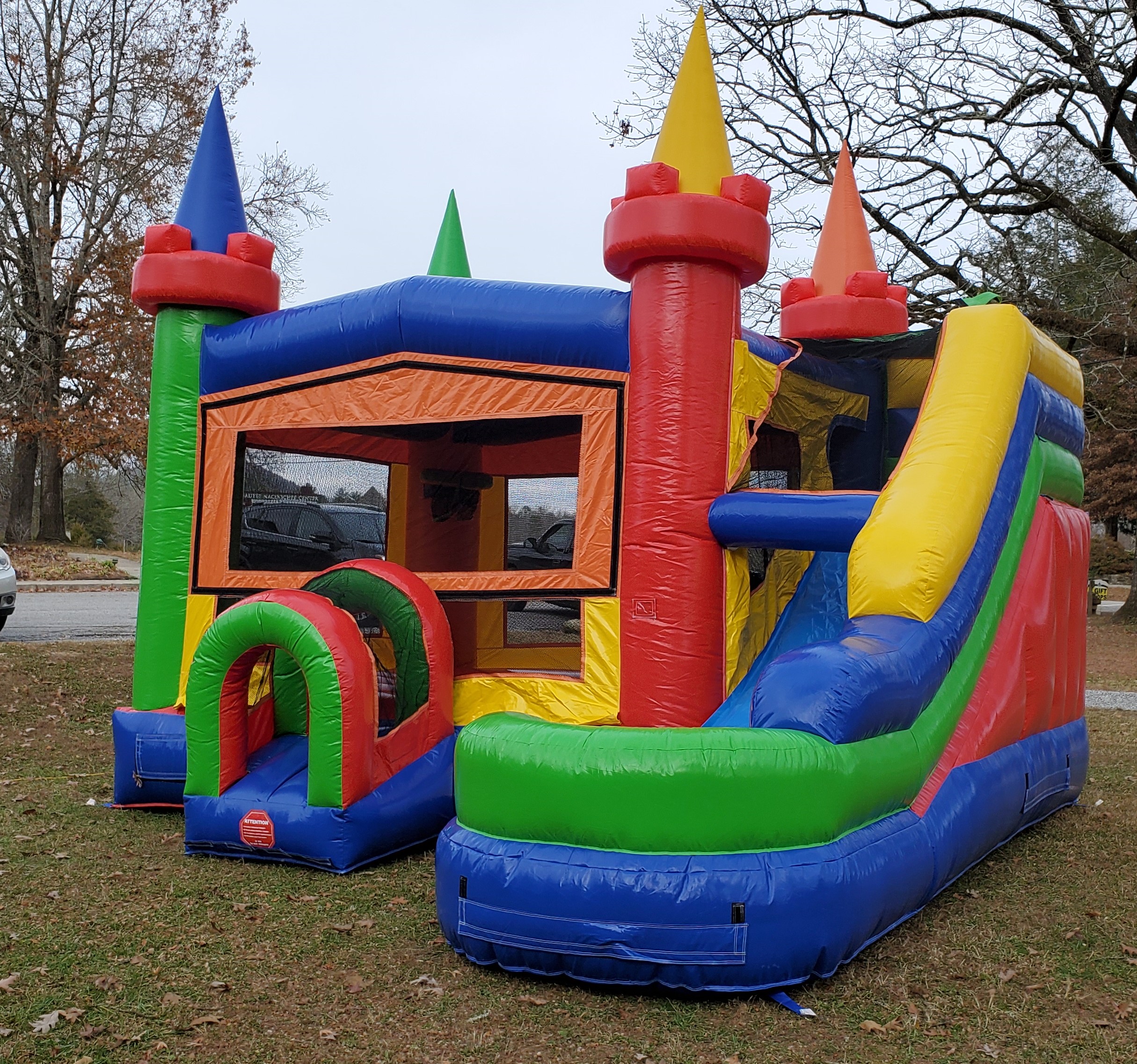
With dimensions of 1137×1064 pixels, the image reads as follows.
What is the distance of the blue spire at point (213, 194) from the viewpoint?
6.44 m

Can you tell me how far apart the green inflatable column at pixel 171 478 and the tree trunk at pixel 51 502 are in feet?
61.4

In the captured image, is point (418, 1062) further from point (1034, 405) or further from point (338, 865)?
point (1034, 405)

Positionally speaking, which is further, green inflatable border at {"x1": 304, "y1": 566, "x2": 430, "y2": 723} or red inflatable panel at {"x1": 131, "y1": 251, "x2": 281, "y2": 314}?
red inflatable panel at {"x1": 131, "y1": 251, "x2": 281, "y2": 314}

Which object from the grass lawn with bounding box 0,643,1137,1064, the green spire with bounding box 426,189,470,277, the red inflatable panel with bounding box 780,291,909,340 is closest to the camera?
the grass lawn with bounding box 0,643,1137,1064

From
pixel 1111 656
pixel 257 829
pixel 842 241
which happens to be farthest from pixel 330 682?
pixel 1111 656

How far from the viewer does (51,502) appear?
2373 cm

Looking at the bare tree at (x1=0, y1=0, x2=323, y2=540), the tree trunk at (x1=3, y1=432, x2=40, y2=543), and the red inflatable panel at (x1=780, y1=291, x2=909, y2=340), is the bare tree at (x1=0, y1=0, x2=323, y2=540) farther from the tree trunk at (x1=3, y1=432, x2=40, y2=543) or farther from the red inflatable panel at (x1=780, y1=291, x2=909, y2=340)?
the red inflatable panel at (x1=780, y1=291, x2=909, y2=340)

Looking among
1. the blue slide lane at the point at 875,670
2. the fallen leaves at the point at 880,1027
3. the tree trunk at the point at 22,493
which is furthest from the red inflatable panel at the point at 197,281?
the tree trunk at the point at 22,493

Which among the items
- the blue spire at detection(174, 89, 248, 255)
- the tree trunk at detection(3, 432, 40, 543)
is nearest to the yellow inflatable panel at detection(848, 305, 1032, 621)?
the blue spire at detection(174, 89, 248, 255)

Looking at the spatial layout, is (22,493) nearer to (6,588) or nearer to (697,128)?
(6,588)

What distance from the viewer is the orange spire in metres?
7.37

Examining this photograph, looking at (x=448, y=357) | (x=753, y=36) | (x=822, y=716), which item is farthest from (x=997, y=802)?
(x=753, y=36)

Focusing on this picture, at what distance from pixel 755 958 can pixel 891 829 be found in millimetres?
814

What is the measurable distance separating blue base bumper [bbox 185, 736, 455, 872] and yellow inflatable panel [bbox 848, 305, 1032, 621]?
2.16 meters
